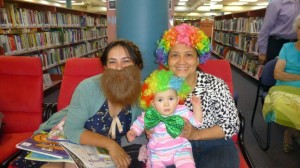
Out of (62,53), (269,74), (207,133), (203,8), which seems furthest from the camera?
(203,8)

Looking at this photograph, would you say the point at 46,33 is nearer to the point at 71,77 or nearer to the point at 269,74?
the point at 71,77

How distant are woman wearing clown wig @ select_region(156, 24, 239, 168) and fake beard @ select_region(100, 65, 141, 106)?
277mm

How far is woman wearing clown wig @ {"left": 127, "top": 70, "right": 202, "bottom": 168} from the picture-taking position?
1.47 m

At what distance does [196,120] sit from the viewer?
154 centimetres

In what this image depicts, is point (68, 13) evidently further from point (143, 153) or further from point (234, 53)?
point (143, 153)

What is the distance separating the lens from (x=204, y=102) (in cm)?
167

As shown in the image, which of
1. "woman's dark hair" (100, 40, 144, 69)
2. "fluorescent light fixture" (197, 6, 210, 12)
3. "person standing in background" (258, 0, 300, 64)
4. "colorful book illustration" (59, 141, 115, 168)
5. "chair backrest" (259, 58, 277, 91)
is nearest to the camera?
"colorful book illustration" (59, 141, 115, 168)

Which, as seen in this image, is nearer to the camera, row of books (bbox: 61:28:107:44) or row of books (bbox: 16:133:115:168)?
row of books (bbox: 16:133:115:168)

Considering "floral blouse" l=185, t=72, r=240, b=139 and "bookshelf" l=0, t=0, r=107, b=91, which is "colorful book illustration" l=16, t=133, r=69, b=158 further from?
"bookshelf" l=0, t=0, r=107, b=91

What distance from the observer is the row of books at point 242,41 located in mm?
6527

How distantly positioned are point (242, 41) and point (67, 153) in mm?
7014

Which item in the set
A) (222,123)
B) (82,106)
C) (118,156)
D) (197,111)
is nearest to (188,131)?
(197,111)

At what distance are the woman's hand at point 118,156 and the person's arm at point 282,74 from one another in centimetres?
205

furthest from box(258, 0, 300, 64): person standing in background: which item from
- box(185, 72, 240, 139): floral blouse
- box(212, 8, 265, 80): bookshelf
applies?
box(185, 72, 240, 139): floral blouse
